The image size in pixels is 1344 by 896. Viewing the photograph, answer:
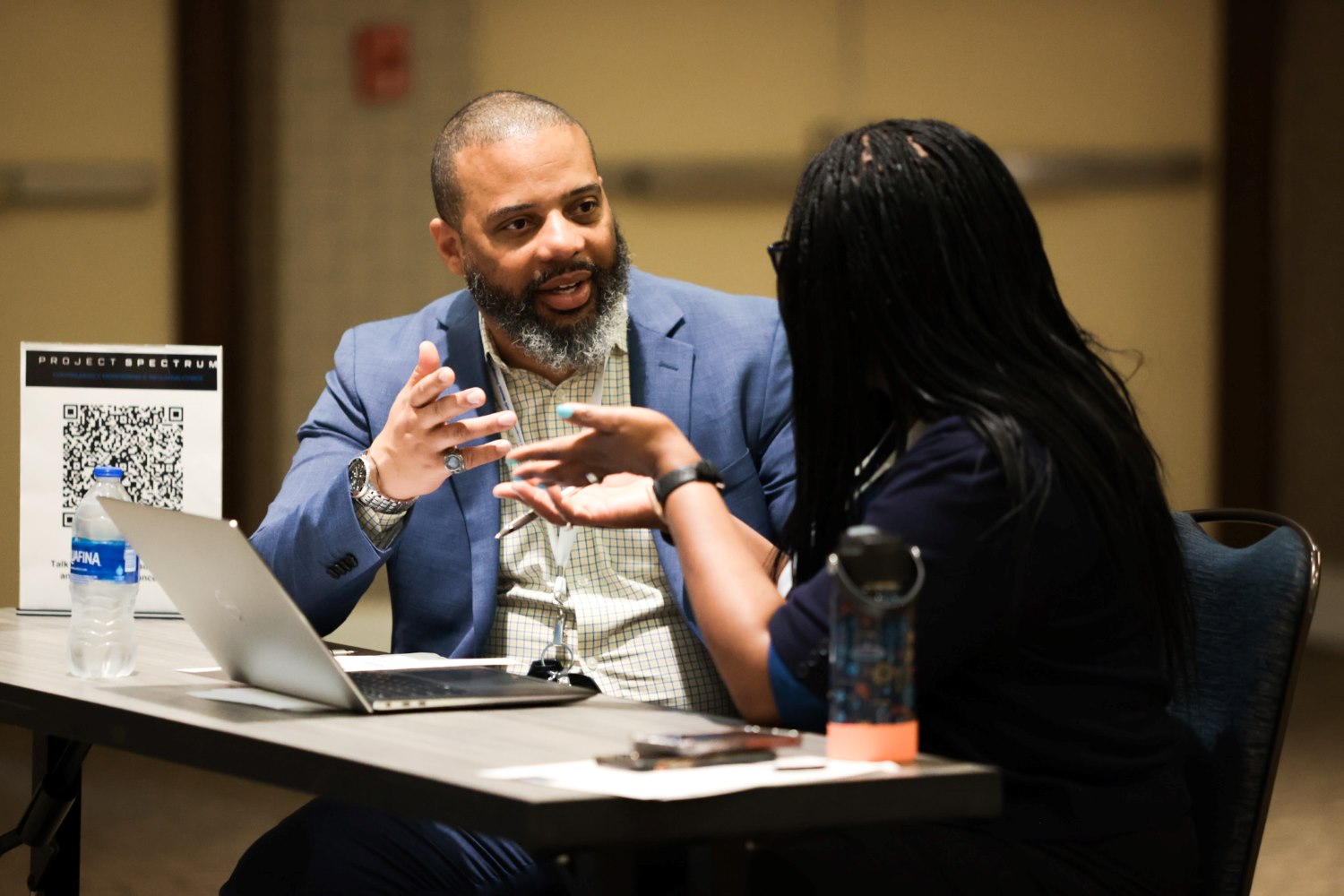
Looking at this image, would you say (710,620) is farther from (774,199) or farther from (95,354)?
(774,199)

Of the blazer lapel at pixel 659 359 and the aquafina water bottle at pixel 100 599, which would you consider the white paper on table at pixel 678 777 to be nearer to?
the aquafina water bottle at pixel 100 599

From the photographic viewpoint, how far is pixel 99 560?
192cm

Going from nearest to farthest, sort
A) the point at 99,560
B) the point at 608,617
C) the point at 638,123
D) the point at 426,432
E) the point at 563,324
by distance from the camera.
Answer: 1. the point at 99,560
2. the point at 426,432
3. the point at 608,617
4. the point at 563,324
5. the point at 638,123

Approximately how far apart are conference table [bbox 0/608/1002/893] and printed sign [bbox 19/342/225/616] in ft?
1.80

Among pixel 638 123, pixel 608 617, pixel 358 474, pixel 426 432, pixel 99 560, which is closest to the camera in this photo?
pixel 99 560

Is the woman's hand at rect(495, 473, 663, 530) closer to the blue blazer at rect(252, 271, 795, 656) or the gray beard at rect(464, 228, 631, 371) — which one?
the blue blazer at rect(252, 271, 795, 656)

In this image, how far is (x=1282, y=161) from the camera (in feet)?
18.6

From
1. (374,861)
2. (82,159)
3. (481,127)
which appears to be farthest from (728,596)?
(82,159)

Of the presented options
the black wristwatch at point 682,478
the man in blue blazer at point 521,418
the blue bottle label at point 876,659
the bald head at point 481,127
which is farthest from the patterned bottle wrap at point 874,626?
the bald head at point 481,127

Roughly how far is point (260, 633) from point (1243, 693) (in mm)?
1052

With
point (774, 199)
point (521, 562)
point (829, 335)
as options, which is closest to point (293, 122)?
point (774, 199)

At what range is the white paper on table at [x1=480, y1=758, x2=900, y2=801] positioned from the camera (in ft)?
4.07

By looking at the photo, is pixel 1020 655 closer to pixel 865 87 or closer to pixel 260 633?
pixel 260 633

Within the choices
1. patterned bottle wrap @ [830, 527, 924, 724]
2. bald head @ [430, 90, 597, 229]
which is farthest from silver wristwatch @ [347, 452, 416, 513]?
patterned bottle wrap @ [830, 527, 924, 724]
